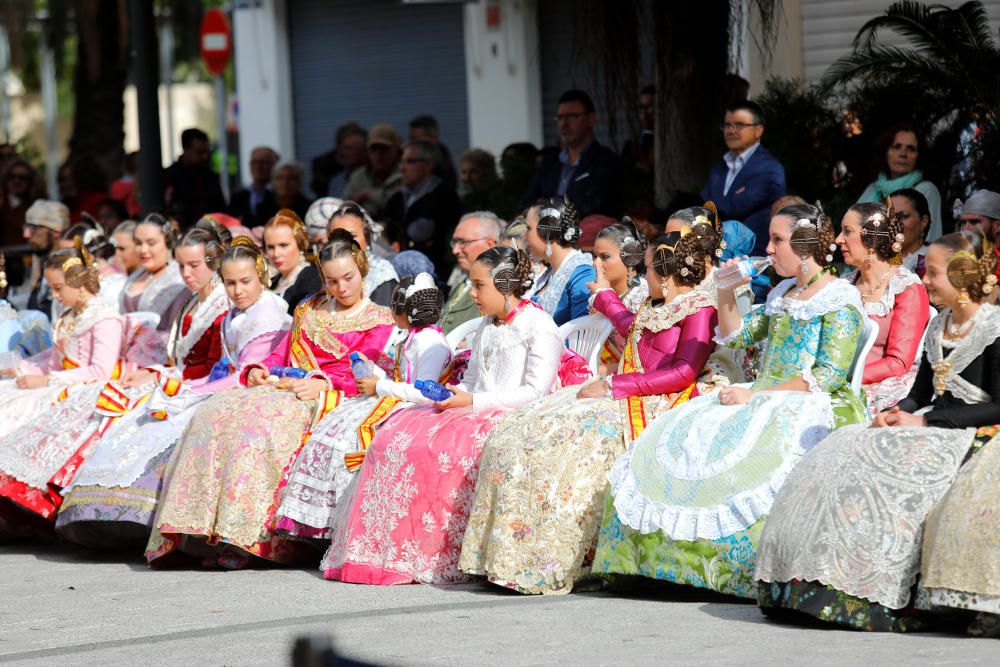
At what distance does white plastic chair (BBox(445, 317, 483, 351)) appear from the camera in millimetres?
8328

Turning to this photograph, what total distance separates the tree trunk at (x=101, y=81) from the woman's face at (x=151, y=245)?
10243 millimetres

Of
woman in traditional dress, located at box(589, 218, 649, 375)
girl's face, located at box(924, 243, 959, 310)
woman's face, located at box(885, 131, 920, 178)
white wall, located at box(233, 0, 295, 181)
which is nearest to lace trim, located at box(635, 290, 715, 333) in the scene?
woman in traditional dress, located at box(589, 218, 649, 375)

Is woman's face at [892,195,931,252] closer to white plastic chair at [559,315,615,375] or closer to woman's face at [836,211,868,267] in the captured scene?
woman's face at [836,211,868,267]

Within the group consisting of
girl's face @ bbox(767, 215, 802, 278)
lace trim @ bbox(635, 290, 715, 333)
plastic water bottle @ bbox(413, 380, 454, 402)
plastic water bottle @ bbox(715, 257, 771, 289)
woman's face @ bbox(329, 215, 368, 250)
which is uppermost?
woman's face @ bbox(329, 215, 368, 250)

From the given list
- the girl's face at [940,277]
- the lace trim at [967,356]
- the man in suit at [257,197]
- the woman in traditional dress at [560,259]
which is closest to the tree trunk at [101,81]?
the man in suit at [257,197]

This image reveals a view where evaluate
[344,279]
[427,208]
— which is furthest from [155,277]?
[344,279]

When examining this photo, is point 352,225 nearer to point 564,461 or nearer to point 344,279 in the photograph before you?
point 344,279

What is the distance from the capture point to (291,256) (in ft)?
31.3

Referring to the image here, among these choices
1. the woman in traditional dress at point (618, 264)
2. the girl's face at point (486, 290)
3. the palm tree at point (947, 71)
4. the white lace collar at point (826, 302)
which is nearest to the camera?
the white lace collar at point (826, 302)

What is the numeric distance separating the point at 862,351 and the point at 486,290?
1697mm

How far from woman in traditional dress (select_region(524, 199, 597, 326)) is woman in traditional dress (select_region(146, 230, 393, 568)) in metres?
0.84

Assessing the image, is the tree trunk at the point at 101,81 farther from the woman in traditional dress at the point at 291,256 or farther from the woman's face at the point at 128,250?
the woman in traditional dress at the point at 291,256

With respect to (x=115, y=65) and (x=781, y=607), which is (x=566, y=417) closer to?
(x=781, y=607)

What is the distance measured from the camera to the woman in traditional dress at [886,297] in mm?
7176
